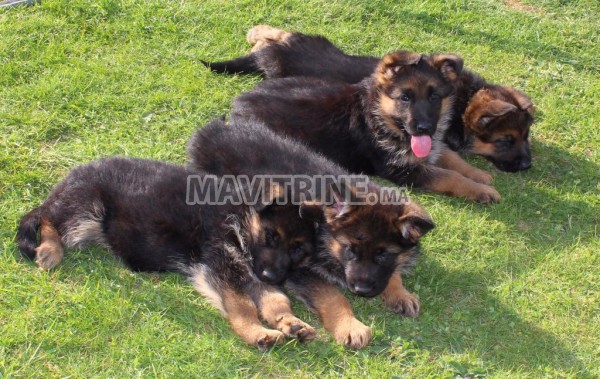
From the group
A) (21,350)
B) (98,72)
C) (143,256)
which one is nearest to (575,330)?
(143,256)

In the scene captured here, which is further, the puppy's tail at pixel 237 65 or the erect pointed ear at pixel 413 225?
the puppy's tail at pixel 237 65

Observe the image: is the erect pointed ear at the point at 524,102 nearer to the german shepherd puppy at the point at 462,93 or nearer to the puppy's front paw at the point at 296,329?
the german shepherd puppy at the point at 462,93

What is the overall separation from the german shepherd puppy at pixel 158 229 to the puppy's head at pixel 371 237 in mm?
345

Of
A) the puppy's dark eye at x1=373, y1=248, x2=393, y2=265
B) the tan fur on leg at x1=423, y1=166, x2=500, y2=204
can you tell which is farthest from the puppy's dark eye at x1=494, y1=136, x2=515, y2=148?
the puppy's dark eye at x1=373, y1=248, x2=393, y2=265

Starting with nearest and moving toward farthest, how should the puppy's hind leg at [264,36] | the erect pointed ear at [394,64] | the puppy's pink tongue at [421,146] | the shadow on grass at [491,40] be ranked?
the erect pointed ear at [394,64] < the puppy's pink tongue at [421,146] < the puppy's hind leg at [264,36] < the shadow on grass at [491,40]

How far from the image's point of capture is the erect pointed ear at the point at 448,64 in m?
5.23

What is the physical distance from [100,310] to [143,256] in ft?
1.42

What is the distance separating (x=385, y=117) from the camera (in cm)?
547

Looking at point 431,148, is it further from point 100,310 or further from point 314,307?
point 100,310

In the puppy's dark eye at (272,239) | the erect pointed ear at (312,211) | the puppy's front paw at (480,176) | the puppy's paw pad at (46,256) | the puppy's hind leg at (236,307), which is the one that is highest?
the erect pointed ear at (312,211)

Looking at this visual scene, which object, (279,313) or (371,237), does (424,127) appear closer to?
(371,237)

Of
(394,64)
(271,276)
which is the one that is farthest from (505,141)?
(271,276)

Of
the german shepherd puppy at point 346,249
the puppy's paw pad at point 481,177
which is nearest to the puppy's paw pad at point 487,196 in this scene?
the puppy's paw pad at point 481,177

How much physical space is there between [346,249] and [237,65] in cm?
256
